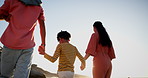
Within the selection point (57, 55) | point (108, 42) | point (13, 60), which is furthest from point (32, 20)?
point (108, 42)

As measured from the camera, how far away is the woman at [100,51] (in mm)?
4168

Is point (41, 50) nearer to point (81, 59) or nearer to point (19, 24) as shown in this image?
point (19, 24)

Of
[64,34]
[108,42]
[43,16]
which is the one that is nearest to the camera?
[43,16]

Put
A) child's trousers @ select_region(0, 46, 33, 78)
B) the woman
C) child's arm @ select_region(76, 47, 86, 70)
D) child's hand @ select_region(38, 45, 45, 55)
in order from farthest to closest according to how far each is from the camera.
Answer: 1. child's arm @ select_region(76, 47, 86, 70)
2. the woman
3. child's hand @ select_region(38, 45, 45, 55)
4. child's trousers @ select_region(0, 46, 33, 78)

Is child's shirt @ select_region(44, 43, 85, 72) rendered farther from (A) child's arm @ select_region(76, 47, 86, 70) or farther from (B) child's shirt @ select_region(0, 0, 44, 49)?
(B) child's shirt @ select_region(0, 0, 44, 49)


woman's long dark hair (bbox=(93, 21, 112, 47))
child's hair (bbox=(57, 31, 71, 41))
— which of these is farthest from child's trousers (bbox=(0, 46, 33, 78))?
woman's long dark hair (bbox=(93, 21, 112, 47))

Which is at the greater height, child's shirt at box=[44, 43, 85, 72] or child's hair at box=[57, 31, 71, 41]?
child's hair at box=[57, 31, 71, 41]

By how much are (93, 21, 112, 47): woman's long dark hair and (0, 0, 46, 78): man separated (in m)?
2.02

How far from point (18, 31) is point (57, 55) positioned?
1350 millimetres

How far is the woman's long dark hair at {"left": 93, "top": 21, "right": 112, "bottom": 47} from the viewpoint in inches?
176

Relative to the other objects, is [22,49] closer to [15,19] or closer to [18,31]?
[18,31]

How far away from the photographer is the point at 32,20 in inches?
119

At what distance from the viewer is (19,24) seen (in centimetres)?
288

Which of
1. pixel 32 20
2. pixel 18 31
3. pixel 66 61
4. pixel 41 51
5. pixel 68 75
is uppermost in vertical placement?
pixel 32 20
